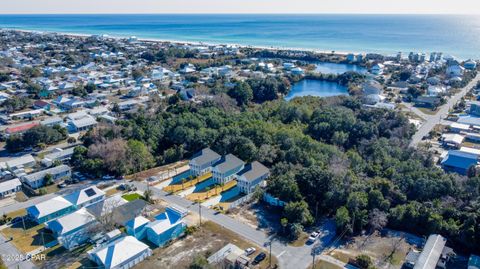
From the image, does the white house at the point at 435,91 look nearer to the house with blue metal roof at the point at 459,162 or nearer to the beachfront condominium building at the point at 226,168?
the house with blue metal roof at the point at 459,162

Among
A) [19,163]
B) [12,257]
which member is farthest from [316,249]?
[19,163]

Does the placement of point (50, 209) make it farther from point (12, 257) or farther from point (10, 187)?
point (10, 187)

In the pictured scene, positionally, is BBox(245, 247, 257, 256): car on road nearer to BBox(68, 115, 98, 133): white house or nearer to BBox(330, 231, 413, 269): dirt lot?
BBox(330, 231, 413, 269): dirt lot

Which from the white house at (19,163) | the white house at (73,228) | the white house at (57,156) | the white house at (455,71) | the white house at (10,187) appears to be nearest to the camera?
the white house at (73,228)

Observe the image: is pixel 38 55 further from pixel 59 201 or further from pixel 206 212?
pixel 206 212

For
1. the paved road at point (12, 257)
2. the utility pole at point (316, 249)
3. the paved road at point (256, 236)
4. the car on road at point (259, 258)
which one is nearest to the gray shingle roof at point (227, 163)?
the paved road at point (256, 236)

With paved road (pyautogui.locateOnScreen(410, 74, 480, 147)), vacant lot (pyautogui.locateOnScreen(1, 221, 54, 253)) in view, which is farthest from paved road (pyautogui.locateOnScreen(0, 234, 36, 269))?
paved road (pyautogui.locateOnScreen(410, 74, 480, 147))
